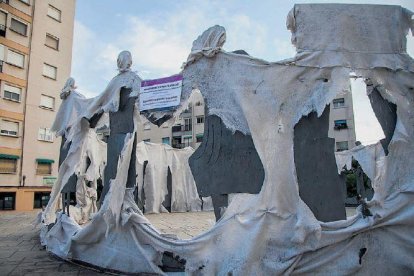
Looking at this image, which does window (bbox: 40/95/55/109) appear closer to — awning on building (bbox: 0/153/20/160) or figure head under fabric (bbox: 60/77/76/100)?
awning on building (bbox: 0/153/20/160)

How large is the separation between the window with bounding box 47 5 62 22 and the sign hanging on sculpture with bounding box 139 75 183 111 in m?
23.3

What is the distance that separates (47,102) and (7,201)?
7.31 meters

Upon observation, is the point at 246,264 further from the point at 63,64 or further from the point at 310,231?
the point at 63,64

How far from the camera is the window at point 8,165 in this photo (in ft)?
64.2

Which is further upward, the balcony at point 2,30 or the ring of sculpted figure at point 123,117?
the balcony at point 2,30

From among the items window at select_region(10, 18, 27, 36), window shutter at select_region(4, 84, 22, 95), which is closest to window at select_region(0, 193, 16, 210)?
window shutter at select_region(4, 84, 22, 95)

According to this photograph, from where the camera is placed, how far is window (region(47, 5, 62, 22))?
2328 cm

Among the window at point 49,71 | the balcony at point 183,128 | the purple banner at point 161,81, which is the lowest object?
the purple banner at point 161,81

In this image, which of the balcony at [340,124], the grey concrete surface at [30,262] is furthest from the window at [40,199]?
the balcony at [340,124]

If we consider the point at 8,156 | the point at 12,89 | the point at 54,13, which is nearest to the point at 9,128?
the point at 8,156

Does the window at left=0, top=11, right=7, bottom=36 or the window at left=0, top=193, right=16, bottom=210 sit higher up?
the window at left=0, top=11, right=7, bottom=36

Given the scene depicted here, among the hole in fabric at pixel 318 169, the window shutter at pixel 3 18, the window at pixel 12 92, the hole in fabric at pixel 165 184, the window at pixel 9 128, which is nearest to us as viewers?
the hole in fabric at pixel 318 169

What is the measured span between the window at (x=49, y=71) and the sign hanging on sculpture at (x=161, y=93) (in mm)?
21429

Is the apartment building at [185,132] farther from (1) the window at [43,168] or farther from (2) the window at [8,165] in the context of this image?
(2) the window at [8,165]
